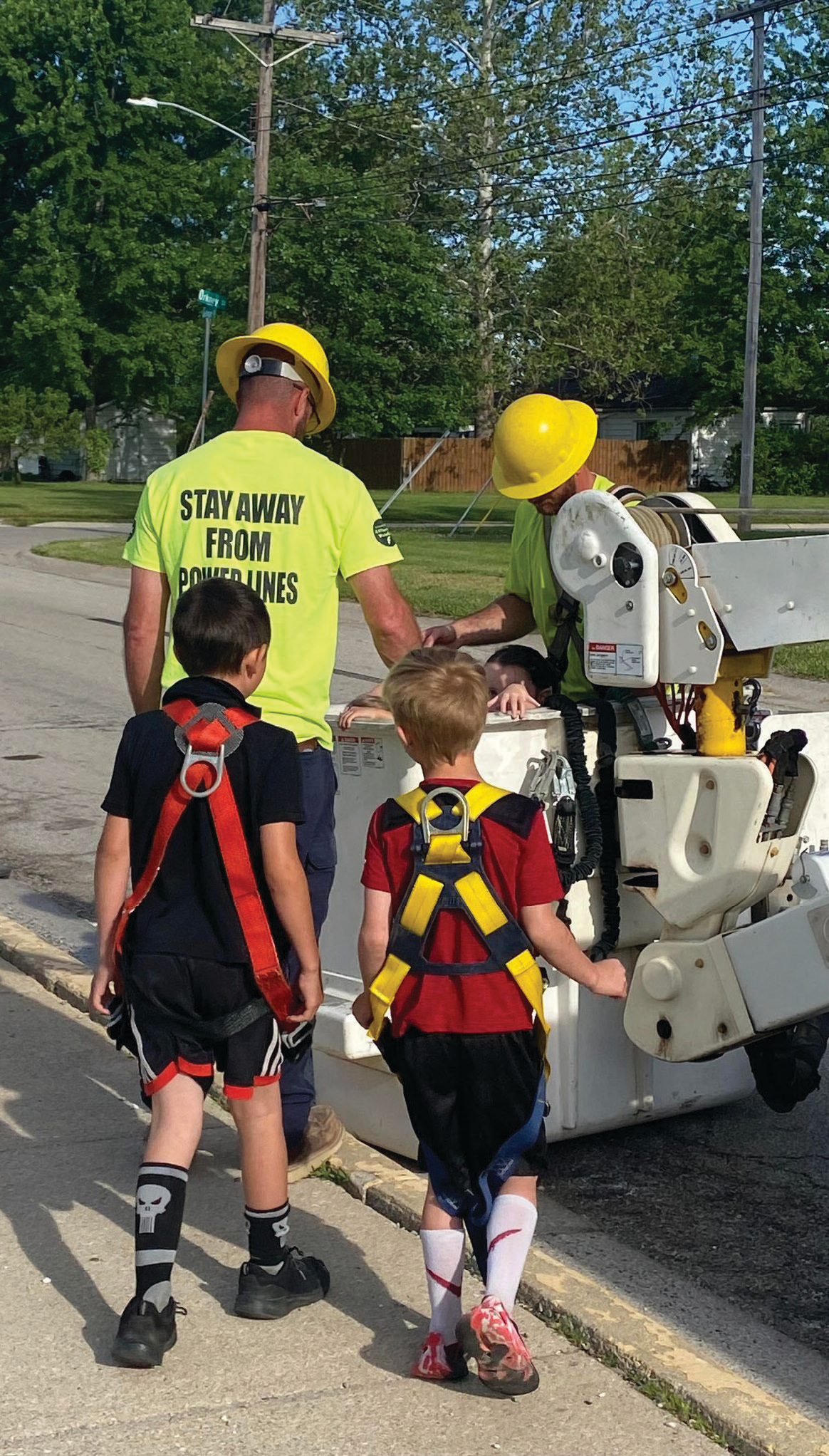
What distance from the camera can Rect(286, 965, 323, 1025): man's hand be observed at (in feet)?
10.9

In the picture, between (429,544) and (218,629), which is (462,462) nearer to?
(429,544)

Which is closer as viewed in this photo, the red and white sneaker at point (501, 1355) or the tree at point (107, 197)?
the red and white sneaker at point (501, 1355)

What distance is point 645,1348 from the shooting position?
3184 mm

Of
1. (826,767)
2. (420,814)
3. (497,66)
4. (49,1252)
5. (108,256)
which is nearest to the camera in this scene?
(420,814)

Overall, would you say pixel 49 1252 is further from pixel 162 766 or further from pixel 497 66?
pixel 497 66

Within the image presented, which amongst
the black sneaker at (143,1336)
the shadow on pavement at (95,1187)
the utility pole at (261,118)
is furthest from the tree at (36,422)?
the black sneaker at (143,1336)

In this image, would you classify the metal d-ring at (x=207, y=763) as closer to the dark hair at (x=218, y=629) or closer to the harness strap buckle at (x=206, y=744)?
the harness strap buckle at (x=206, y=744)

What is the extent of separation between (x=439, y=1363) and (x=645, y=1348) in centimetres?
40

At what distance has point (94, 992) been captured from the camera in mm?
3375

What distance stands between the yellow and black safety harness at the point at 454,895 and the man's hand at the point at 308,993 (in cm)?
22

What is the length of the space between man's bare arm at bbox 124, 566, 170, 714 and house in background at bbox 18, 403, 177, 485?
6045 cm

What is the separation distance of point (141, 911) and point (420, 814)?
1.97 ft

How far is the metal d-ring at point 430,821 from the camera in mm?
3098

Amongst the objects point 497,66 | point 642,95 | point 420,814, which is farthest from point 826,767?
point 642,95
